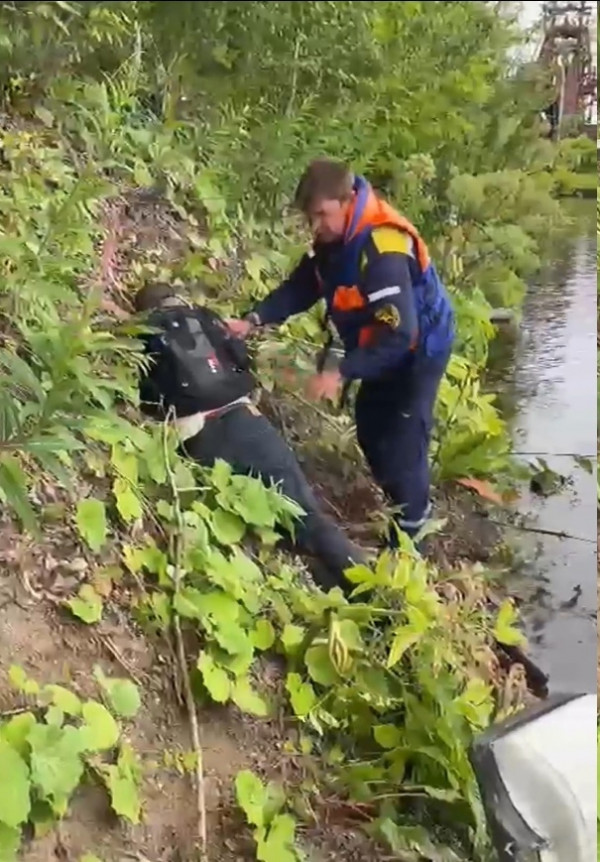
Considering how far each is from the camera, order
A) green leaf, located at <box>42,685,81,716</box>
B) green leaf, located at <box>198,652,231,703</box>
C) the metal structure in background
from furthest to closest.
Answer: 1. green leaf, located at <box>198,652,231,703</box>
2. green leaf, located at <box>42,685,81,716</box>
3. the metal structure in background

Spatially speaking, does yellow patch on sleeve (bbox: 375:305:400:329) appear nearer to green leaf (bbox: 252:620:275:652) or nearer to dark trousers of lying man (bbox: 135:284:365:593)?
dark trousers of lying man (bbox: 135:284:365:593)

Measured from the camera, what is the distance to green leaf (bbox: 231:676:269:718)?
1156 millimetres

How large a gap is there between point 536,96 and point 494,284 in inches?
8.7

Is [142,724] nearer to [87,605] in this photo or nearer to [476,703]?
[87,605]

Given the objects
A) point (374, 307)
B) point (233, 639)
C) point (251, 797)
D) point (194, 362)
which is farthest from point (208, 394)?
point (251, 797)

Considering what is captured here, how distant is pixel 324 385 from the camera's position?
3.42 ft

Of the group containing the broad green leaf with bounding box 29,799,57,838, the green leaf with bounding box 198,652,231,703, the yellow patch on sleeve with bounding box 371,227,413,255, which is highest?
the yellow patch on sleeve with bounding box 371,227,413,255

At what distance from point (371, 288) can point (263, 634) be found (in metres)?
0.42

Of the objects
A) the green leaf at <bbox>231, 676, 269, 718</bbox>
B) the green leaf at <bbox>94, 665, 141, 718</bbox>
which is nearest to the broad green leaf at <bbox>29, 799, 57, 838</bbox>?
the green leaf at <bbox>94, 665, 141, 718</bbox>

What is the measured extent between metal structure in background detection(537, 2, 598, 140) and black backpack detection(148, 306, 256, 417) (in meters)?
0.34

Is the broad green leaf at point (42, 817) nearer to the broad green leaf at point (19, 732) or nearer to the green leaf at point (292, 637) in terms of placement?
the broad green leaf at point (19, 732)

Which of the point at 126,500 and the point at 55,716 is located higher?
the point at 126,500

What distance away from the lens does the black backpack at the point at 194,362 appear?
3.31ft

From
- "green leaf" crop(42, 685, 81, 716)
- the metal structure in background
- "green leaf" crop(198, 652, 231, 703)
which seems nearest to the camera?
the metal structure in background
